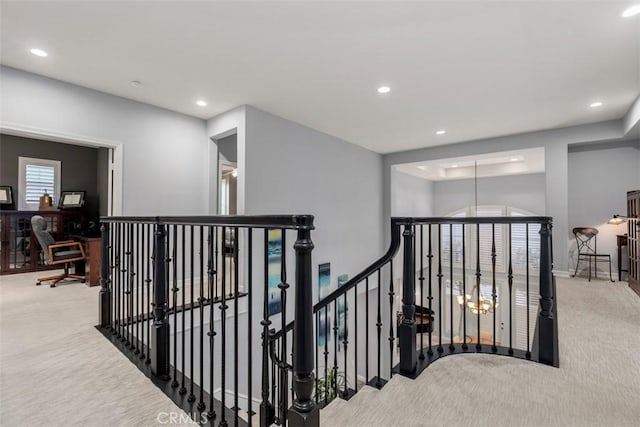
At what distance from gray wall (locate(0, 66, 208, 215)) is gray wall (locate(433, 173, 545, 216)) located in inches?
299

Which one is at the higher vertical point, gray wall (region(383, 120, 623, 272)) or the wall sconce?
gray wall (region(383, 120, 623, 272))

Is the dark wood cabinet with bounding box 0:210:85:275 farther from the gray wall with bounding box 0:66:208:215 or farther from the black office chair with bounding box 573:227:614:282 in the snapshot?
the black office chair with bounding box 573:227:614:282

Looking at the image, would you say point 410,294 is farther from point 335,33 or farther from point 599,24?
point 599,24

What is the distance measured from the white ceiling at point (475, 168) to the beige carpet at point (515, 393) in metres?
4.98

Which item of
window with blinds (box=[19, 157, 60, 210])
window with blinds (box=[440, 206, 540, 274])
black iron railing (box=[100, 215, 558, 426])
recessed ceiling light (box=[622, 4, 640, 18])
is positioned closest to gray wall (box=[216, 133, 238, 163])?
black iron railing (box=[100, 215, 558, 426])

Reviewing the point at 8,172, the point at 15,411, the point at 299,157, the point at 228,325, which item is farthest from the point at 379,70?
the point at 8,172

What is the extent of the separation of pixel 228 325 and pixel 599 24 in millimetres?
4666

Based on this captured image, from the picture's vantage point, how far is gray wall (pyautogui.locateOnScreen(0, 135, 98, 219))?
5.45 metres

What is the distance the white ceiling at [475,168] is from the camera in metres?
7.09

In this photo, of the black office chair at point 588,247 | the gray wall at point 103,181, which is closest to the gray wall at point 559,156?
the black office chair at point 588,247

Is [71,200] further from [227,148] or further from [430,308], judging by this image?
[430,308]

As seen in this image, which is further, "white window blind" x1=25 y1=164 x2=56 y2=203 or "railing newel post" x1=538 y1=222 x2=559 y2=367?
"white window blind" x1=25 y1=164 x2=56 y2=203

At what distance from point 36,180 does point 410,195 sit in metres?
8.42

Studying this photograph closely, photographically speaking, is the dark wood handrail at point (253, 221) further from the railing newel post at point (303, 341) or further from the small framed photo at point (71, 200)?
the small framed photo at point (71, 200)
